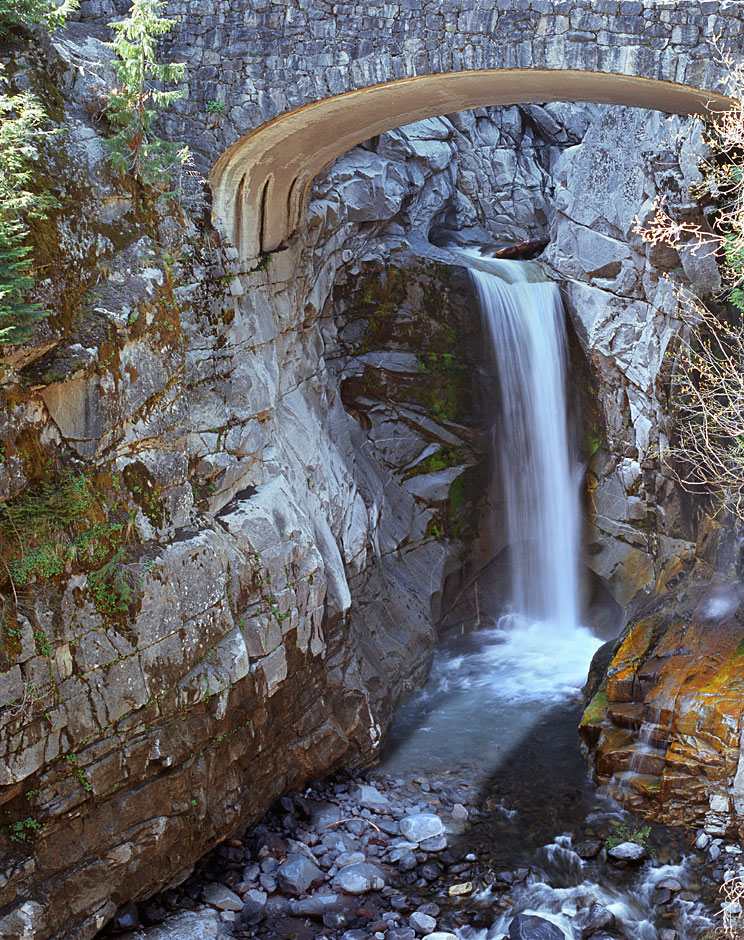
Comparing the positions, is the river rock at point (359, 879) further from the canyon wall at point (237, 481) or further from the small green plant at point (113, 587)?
the small green plant at point (113, 587)

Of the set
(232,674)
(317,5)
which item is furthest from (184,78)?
(232,674)

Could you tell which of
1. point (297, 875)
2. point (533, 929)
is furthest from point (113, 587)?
point (533, 929)

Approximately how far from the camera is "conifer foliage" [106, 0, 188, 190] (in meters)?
7.12

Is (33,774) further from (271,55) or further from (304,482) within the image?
(271,55)

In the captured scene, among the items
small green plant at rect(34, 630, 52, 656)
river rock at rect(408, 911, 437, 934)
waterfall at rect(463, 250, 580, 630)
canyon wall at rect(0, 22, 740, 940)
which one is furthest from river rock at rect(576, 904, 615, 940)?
waterfall at rect(463, 250, 580, 630)

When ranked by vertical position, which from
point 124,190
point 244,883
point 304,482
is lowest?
point 244,883

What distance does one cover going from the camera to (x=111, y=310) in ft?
23.1

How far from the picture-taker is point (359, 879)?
7.55 meters

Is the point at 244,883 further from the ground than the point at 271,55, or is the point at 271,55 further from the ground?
the point at 271,55

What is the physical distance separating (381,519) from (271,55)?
6576mm

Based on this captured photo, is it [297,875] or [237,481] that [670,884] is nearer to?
[297,875]

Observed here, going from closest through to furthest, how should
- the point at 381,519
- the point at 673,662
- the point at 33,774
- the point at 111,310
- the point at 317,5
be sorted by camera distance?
the point at 33,774, the point at 111,310, the point at 317,5, the point at 673,662, the point at 381,519

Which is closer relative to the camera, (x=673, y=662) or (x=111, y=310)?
(x=111, y=310)

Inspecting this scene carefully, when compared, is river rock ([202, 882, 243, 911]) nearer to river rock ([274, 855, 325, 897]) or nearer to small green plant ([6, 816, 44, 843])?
river rock ([274, 855, 325, 897])
